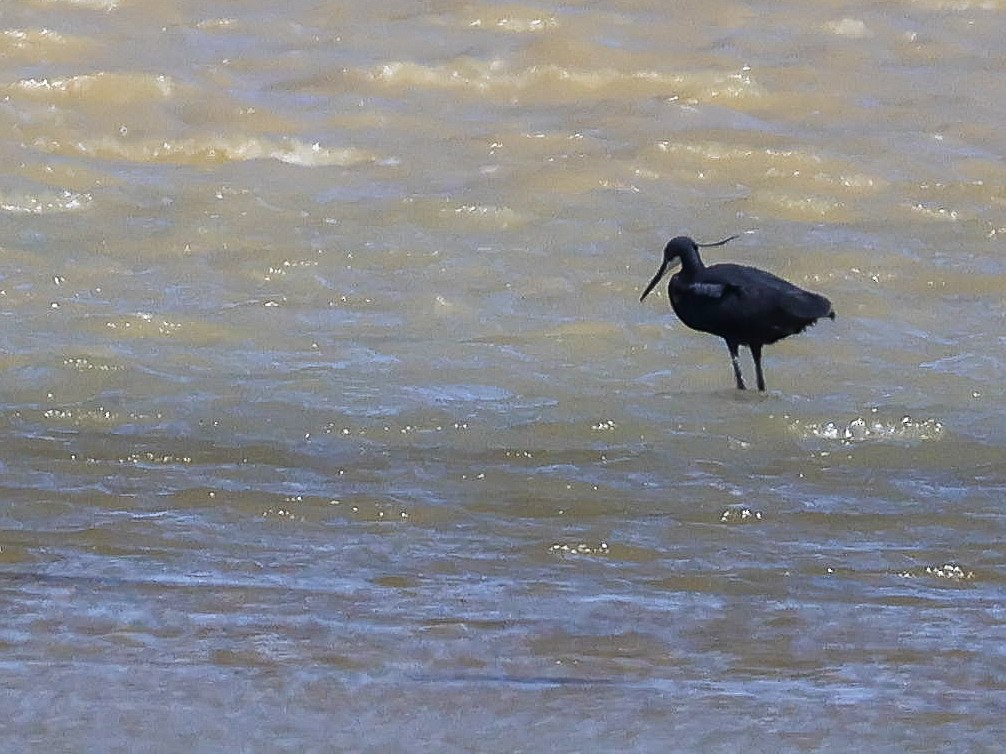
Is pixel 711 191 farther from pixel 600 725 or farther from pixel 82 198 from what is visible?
pixel 600 725

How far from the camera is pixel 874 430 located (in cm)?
691

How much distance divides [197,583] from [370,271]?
4903 mm

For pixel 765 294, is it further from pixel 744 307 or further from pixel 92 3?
pixel 92 3

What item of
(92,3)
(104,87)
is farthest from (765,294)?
(92,3)

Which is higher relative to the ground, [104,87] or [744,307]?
[104,87]

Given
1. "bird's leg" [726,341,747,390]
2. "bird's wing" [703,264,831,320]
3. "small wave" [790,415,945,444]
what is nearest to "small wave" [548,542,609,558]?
"small wave" [790,415,945,444]

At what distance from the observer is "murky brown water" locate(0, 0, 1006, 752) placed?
419 centimetres

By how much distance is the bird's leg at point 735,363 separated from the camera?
7873 mm

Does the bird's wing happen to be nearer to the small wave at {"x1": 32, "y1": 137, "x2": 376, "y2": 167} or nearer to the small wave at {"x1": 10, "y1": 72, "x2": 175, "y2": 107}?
the small wave at {"x1": 32, "y1": 137, "x2": 376, "y2": 167}

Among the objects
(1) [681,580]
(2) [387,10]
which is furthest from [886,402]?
(2) [387,10]

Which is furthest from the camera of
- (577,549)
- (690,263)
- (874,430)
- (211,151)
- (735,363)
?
(211,151)

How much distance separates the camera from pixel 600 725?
12.6 feet

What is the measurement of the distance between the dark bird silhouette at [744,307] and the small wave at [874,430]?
3.12ft

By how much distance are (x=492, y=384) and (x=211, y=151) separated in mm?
4078
